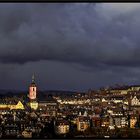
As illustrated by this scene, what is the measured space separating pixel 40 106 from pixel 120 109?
247cm

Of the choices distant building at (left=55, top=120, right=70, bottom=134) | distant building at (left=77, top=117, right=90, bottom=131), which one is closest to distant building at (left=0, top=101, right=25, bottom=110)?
distant building at (left=77, top=117, right=90, bottom=131)

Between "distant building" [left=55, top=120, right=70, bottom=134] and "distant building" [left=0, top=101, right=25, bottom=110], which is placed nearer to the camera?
"distant building" [left=55, top=120, right=70, bottom=134]

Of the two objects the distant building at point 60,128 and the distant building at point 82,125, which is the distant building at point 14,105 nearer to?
the distant building at point 82,125

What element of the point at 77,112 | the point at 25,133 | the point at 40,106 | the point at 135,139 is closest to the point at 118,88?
the point at 77,112

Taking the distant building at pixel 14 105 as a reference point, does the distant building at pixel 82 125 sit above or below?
below

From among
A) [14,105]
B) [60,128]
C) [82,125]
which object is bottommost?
[60,128]

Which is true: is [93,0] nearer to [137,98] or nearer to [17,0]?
[17,0]

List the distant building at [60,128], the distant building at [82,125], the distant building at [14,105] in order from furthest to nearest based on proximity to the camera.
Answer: the distant building at [14,105]
the distant building at [82,125]
the distant building at [60,128]

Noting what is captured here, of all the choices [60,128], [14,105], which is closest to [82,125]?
[60,128]

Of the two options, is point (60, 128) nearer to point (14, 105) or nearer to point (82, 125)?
point (82, 125)

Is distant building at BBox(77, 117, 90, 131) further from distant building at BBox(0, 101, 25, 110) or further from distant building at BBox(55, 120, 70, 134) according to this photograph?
distant building at BBox(0, 101, 25, 110)

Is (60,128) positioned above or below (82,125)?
below

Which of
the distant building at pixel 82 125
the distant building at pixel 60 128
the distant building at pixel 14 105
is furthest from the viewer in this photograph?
the distant building at pixel 14 105

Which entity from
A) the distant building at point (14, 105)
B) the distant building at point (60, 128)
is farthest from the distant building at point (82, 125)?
the distant building at point (14, 105)
